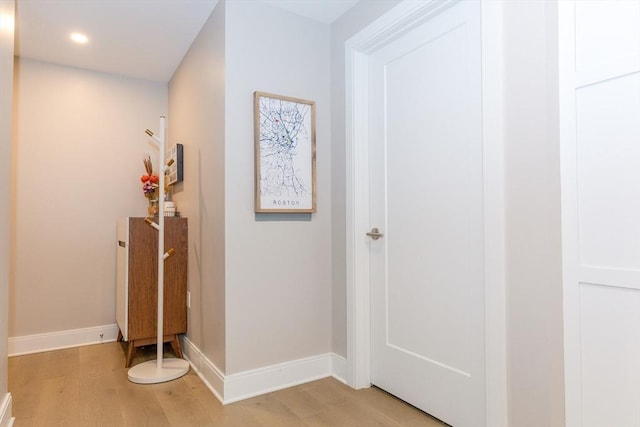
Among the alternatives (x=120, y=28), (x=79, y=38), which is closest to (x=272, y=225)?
(x=120, y=28)

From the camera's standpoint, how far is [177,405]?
207 cm

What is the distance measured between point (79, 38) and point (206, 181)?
56.5 inches

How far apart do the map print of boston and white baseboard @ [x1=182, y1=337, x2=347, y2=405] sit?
949 millimetres

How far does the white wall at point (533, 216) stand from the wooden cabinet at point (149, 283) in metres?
2.14

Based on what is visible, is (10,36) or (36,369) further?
(36,369)

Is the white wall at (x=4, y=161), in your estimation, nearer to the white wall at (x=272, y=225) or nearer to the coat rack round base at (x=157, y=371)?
the coat rack round base at (x=157, y=371)

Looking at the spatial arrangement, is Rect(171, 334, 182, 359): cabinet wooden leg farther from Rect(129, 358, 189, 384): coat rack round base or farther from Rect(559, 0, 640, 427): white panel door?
Rect(559, 0, 640, 427): white panel door

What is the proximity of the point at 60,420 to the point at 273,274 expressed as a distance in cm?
125

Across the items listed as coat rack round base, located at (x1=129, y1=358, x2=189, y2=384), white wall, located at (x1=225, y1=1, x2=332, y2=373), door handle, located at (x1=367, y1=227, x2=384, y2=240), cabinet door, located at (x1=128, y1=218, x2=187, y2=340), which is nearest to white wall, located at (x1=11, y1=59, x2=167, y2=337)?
cabinet door, located at (x1=128, y1=218, x2=187, y2=340)

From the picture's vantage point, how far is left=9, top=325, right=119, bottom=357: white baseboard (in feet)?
9.65

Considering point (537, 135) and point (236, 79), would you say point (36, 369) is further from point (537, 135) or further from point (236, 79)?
point (537, 135)

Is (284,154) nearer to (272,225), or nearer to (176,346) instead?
(272,225)

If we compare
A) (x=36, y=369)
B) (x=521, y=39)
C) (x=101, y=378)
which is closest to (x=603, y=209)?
(x=521, y=39)

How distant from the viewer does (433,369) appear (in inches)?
75.4
